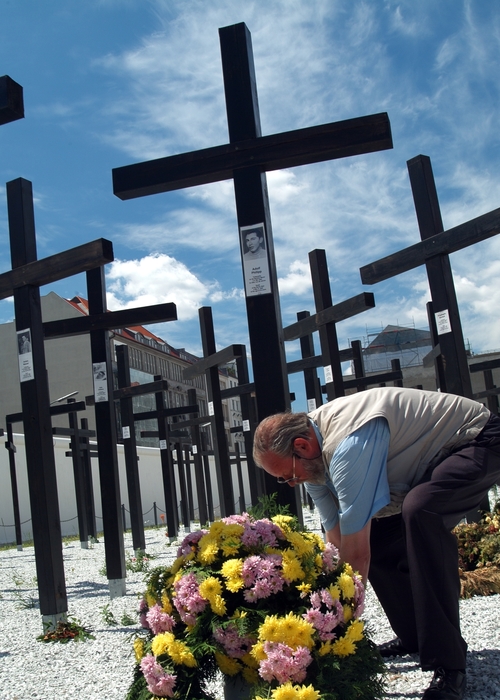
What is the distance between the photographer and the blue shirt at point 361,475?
10.2ft

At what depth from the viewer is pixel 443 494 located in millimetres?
3148

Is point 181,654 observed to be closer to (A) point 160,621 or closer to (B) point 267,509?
(A) point 160,621

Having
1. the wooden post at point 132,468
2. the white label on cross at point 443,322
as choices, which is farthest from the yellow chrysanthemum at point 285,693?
the wooden post at point 132,468

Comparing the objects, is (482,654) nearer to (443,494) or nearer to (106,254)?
(443,494)

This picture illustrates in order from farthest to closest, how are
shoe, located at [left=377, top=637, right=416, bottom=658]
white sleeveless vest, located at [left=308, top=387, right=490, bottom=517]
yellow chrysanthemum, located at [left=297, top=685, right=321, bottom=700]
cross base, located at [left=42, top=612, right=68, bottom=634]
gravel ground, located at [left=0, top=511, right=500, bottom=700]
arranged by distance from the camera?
cross base, located at [left=42, top=612, right=68, bottom=634] < shoe, located at [left=377, top=637, right=416, bottom=658] < gravel ground, located at [left=0, top=511, right=500, bottom=700] < white sleeveless vest, located at [left=308, top=387, right=490, bottom=517] < yellow chrysanthemum, located at [left=297, top=685, right=321, bottom=700]

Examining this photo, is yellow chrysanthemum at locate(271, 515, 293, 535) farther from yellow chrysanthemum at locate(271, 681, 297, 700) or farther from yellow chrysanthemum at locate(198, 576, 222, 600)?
yellow chrysanthemum at locate(271, 681, 297, 700)

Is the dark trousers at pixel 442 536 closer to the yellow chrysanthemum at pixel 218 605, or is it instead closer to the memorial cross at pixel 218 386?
the yellow chrysanthemum at pixel 218 605

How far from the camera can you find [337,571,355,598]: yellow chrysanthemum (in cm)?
289

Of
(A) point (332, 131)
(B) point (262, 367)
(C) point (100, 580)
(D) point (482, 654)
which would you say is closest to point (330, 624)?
(D) point (482, 654)

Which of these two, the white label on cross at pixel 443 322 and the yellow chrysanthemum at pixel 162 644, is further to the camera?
the white label on cross at pixel 443 322

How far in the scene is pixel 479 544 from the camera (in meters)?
5.84

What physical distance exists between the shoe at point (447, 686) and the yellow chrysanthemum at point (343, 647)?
18.6 inches

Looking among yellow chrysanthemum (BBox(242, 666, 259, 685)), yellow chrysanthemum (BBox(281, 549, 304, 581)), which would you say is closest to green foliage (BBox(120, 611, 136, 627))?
yellow chrysanthemum (BBox(242, 666, 259, 685))

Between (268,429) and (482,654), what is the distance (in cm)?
170
